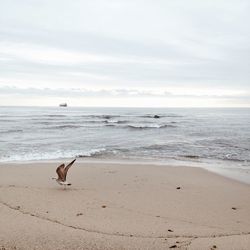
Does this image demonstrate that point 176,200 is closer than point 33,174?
Yes

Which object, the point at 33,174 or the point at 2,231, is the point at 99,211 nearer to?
the point at 2,231

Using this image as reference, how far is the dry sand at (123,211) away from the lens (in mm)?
4871

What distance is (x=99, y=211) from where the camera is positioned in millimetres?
6410

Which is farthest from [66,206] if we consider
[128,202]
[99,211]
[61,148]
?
[61,148]

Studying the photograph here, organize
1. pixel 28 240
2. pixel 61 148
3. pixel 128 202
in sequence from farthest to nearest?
1. pixel 61 148
2. pixel 128 202
3. pixel 28 240

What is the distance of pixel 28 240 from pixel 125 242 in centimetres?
132

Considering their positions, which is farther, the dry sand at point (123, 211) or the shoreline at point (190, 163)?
the shoreline at point (190, 163)

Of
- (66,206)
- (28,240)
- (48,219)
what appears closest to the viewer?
(28,240)

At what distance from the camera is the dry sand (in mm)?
4871

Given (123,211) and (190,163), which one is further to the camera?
(190,163)

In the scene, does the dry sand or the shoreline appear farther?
the shoreline

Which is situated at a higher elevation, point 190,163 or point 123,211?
point 123,211

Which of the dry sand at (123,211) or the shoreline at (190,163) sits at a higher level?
the dry sand at (123,211)

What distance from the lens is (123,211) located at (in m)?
6.48
